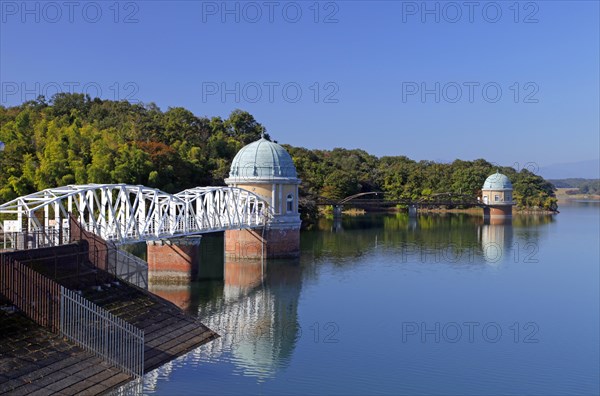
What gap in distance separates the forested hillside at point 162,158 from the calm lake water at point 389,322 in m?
11.8

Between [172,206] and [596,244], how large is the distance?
43.5 m

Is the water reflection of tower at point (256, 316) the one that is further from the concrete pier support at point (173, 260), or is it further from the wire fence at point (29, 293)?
the wire fence at point (29, 293)

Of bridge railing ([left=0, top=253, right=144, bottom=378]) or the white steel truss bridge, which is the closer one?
bridge railing ([left=0, top=253, right=144, bottom=378])

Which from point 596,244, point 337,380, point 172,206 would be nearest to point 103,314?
point 337,380

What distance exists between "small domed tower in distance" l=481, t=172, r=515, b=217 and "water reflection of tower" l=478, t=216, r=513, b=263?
214 centimetres

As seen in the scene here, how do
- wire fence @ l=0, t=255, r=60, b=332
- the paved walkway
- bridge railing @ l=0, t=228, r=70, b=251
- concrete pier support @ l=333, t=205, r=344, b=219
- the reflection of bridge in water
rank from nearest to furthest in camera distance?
the paved walkway → wire fence @ l=0, t=255, r=60, b=332 → bridge railing @ l=0, t=228, r=70, b=251 → the reflection of bridge in water → concrete pier support @ l=333, t=205, r=344, b=219

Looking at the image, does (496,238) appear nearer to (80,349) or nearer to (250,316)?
(250,316)

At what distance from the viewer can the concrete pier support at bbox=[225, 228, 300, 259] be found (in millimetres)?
46906

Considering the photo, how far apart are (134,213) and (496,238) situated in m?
45.1

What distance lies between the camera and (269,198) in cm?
4775

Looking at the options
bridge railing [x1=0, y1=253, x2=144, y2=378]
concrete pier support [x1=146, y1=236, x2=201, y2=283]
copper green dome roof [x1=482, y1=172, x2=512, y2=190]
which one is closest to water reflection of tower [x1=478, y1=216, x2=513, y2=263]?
copper green dome roof [x1=482, y1=172, x2=512, y2=190]

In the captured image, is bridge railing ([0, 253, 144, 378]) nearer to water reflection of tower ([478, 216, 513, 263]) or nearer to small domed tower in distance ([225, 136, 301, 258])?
small domed tower in distance ([225, 136, 301, 258])

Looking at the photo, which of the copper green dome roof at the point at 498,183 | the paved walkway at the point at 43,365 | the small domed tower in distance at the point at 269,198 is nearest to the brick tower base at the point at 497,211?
the copper green dome roof at the point at 498,183

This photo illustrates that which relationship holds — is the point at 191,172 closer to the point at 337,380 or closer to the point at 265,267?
the point at 265,267
